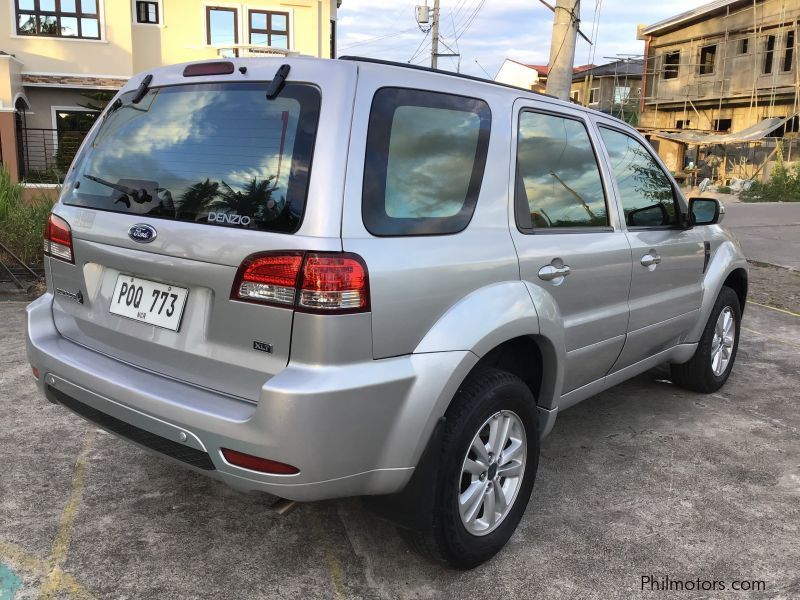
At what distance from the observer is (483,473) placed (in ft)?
8.72

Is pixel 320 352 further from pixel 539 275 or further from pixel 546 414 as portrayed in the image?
pixel 546 414

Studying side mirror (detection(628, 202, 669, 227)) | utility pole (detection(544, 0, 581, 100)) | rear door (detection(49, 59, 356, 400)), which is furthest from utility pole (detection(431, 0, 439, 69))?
rear door (detection(49, 59, 356, 400))

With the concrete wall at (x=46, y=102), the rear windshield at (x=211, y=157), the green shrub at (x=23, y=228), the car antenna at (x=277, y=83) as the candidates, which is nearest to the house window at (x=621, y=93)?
the concrete wall at (x=46, y=102)

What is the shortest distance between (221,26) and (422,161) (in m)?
21.1

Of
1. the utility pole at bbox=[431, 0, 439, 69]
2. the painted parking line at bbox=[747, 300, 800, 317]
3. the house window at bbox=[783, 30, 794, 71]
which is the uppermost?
the utility pole at bbox=[431, 0, 439, 69]

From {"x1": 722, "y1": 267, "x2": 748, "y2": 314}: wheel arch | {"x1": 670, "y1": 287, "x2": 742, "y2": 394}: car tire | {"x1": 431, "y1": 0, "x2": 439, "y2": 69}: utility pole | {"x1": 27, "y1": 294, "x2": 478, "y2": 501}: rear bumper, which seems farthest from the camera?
{"x1": 431, "y1": 0, "x2": 439, "y2": 69}: utility pole

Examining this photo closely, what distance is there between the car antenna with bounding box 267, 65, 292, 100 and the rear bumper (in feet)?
2.99

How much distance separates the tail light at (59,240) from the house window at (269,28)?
65.2 ft

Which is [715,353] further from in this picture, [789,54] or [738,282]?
[789,54]

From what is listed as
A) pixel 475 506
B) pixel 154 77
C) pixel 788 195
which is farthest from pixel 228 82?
pixel 788 195

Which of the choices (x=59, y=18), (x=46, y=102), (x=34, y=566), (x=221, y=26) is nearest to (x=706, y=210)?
(x=34, y=566)

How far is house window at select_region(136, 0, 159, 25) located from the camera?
20.7 metres

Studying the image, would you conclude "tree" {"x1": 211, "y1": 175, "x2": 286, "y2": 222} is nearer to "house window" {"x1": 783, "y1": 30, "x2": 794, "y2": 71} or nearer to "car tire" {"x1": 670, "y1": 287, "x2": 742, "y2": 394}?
"car tire" {"x1": 670, "y1": 287, "x2": 742, "y2": 394}

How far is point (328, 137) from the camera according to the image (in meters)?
2.18
